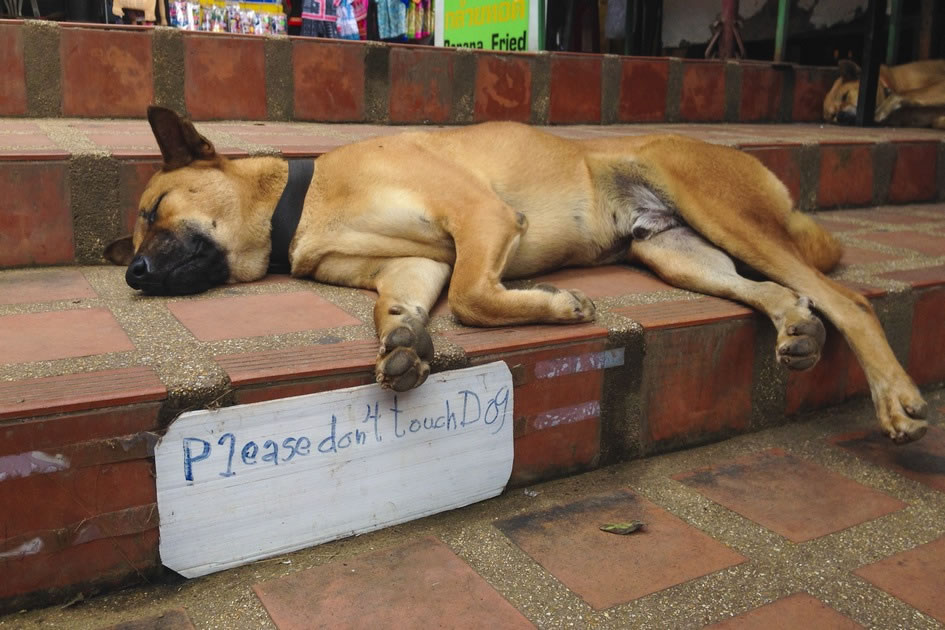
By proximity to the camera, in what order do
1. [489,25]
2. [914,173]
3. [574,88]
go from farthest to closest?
[489,25], [574,88], [914,173]

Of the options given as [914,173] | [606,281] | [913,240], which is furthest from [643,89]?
[606,281]

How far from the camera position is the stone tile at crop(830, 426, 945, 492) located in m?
2.08

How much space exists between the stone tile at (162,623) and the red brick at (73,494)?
202 millimetres

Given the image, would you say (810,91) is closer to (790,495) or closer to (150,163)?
(790,495)

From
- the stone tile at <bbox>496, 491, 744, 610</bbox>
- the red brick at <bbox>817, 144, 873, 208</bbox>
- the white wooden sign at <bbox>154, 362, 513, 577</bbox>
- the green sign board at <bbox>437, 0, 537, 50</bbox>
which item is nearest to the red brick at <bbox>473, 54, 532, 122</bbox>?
the green sign board at <bbox>437, 0, 537, 50</bbox>

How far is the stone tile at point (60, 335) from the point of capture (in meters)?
1.71

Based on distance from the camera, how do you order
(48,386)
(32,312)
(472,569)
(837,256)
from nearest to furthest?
1. (48,386)
2. (472,569)
3. (32,312)
4. (837,256)

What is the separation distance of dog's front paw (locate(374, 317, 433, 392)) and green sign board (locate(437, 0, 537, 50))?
405 centimetres

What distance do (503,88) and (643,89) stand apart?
99cm

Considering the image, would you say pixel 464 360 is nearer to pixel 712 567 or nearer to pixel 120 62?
pixel 712 567

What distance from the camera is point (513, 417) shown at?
75.5 inches

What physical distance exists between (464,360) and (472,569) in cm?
45

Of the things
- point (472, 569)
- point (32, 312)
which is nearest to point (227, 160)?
point (32, 312)

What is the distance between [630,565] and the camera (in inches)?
64.9
